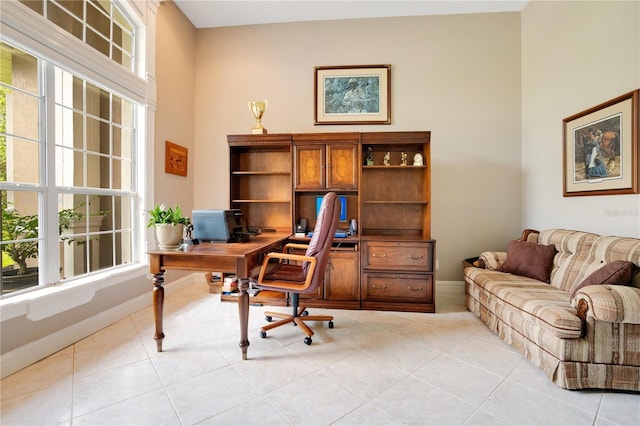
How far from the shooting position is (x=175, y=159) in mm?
3570

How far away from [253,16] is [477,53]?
9.96 ft

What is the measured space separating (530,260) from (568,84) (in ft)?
6.13

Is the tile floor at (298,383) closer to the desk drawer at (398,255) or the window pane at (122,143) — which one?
the desk drawer at (398,255)

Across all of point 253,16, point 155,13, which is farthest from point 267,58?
point 155,13

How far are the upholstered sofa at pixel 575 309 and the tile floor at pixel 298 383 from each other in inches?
4.7

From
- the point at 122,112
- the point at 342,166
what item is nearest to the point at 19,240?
the point at 122,112

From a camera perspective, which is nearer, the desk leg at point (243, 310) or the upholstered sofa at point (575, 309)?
the upholstered sofa at point (575, 309)

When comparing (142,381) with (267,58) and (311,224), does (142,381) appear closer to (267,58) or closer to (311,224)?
(311,224)

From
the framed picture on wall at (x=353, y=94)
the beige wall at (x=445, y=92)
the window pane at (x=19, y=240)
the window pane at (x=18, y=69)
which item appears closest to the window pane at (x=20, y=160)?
the window pane at (x=19, y=240)

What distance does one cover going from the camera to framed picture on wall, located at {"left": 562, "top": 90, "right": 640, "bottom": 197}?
2.23m

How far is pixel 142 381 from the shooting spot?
5.77ft

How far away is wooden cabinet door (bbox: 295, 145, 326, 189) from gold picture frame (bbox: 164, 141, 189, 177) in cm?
161

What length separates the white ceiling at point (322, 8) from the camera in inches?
137

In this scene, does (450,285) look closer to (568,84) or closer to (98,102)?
(568,84)
